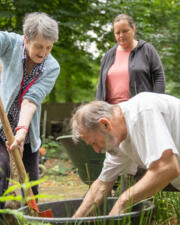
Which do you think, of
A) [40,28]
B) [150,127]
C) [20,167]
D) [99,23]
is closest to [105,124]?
[150,127]

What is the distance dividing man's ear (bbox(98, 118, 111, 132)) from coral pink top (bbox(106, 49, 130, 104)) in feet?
4.31

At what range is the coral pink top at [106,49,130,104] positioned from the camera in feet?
9.52

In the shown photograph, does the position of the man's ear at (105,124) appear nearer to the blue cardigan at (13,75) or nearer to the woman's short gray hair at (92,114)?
the woman's short gray hair at (92,114)

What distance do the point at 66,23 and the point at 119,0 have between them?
45.8 inches

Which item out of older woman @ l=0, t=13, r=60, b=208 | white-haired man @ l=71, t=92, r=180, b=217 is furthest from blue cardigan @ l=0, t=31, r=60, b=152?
white-haired man @ l=71, t=92, r=180, b=217

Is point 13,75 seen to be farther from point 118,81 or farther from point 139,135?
point 118,81

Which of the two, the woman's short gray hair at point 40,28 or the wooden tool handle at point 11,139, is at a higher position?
the woman's short gray hair at point 40,28

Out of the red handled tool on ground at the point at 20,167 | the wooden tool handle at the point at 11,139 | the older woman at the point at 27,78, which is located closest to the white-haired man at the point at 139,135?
the red handled tool on ground at the point at 20,167

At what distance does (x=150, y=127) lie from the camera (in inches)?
57.9

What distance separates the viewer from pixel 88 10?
18.7 ft

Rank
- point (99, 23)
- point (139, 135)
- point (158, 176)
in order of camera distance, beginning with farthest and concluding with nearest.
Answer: point (99, 23), point (139, 135), point (158, 176)

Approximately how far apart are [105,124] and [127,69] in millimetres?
1464

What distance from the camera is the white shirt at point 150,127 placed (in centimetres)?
144

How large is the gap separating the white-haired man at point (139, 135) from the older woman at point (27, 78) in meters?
0.47
